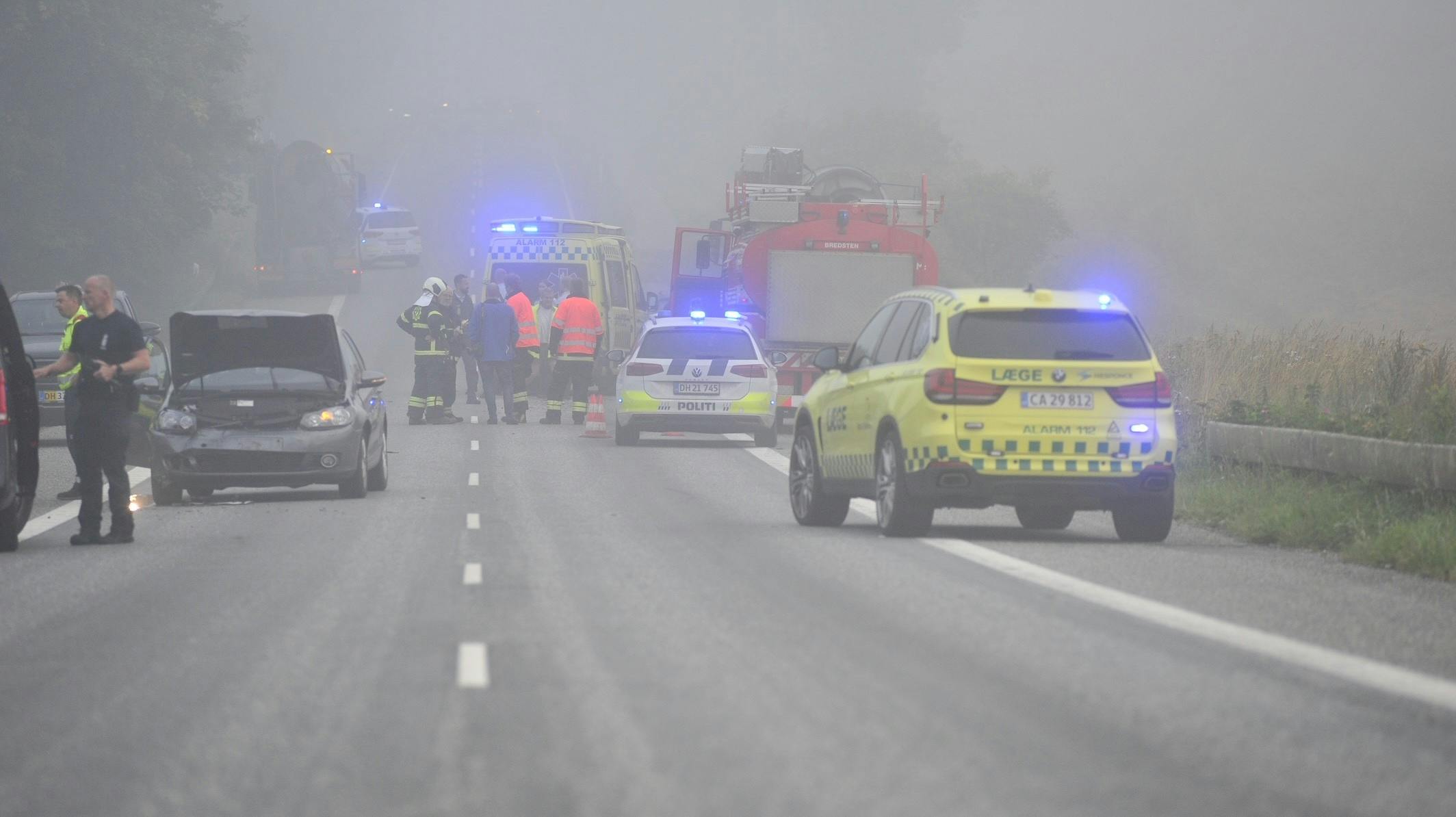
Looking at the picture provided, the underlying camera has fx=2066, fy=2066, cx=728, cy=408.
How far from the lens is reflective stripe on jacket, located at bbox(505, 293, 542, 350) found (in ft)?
92.8

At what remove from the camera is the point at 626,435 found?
79.0 feet

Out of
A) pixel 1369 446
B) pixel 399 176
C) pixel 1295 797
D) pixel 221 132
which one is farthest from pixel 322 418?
pixel 399 176

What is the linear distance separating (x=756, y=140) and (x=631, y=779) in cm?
10994

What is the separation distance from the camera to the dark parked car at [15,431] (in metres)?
12.9

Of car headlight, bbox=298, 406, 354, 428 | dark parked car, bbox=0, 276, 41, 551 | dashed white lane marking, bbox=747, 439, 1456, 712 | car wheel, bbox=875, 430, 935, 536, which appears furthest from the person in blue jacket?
dashed white lane marking, bbox=747, 439, 1456, 712

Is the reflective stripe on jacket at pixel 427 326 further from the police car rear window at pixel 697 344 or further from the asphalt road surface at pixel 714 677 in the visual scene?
the asphalt road surface at pixel 714 677

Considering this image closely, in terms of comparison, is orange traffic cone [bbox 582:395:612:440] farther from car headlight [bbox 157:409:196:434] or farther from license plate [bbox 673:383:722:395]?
car headlight [bbox 157:409:196:434]

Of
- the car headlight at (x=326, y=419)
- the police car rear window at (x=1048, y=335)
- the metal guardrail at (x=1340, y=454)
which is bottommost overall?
the car headlight at (x=326, y=419)

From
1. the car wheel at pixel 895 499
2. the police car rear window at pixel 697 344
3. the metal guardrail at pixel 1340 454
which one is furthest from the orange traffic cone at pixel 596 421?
the car wheel at pixel 895 499

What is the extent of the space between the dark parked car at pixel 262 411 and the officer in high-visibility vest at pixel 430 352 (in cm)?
833

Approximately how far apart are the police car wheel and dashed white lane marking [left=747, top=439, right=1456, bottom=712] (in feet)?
38.2

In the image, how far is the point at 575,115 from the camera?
509 feet

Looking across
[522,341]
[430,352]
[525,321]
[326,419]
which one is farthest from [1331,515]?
[525,321]

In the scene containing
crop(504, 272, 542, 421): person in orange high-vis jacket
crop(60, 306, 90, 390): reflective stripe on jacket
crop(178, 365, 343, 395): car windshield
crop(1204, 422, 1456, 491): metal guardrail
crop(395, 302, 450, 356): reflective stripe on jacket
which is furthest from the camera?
crop(504, 272, 542, 421): person in orange high-vis jacket
